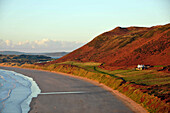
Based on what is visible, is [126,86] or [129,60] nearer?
[126,86]

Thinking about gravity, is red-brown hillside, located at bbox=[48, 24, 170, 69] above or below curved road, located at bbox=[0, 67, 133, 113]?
above

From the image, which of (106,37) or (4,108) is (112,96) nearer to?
(4,108)

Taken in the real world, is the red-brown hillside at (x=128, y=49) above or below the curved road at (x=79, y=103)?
above

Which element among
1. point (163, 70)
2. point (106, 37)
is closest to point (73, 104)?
point (163, 70)

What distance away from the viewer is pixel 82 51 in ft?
311

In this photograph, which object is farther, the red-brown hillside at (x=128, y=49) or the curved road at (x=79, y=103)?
the red-brown hillside at (x=128, y=49)

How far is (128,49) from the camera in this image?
70.8 m

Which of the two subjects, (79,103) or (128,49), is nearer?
(79,103)

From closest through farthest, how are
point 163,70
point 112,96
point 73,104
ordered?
point 73,104, point 112,96, point 163,70

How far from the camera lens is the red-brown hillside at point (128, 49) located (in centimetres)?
5356

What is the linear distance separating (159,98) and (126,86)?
29.6ft

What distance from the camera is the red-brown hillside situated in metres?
53.6

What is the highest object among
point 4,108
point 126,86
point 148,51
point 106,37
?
point 106,37

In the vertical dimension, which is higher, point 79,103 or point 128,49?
point 128,49
